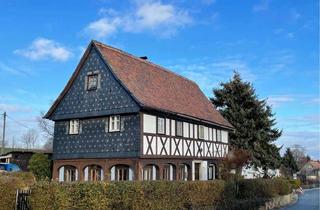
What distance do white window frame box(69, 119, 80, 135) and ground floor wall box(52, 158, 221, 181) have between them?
1.95 m

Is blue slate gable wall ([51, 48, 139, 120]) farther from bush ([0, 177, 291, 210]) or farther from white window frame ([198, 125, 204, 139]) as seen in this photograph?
bush ([0, 177, 291, 210])

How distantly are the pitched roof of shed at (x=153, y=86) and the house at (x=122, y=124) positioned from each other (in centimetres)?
7

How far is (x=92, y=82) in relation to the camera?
29.7 m

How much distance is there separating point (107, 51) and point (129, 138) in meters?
6.77

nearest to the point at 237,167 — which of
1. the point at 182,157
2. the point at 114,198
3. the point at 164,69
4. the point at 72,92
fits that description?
the point at 182,157

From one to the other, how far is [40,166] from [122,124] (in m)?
9.45

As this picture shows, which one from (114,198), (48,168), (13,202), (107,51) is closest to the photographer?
(114,198)

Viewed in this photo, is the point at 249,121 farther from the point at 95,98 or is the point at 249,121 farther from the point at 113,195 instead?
the point at 113,195

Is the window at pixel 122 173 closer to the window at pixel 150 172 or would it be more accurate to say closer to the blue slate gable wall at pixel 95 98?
the window at pixel 150 172

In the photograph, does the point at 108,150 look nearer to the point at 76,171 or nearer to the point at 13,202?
the point at 76,171

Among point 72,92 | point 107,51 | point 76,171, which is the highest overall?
point 107,51

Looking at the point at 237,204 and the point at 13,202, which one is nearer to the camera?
the point at 13,202

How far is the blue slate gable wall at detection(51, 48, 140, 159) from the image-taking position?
88.9 ft

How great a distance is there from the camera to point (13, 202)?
17266 mm
